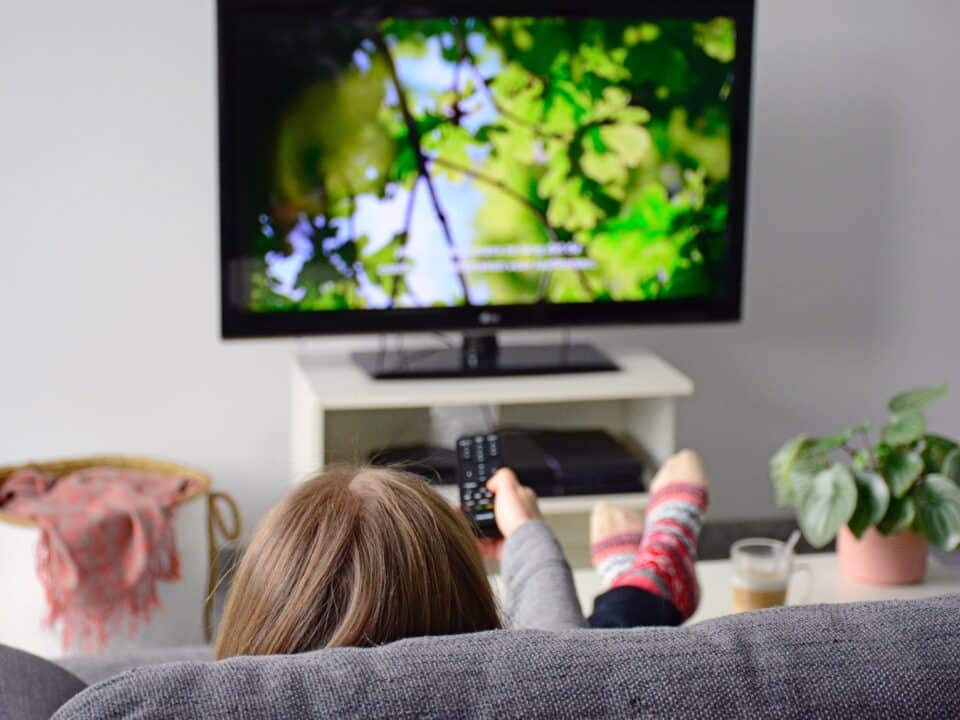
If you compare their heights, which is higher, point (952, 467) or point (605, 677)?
point (605, 677)

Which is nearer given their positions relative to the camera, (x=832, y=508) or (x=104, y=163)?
(x=832, y=508)

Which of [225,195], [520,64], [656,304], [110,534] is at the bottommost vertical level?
[110,534]

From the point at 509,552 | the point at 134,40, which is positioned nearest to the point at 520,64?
the point at 134,40

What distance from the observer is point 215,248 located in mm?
3213

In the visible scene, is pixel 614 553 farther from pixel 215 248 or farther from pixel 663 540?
pixel 215 248

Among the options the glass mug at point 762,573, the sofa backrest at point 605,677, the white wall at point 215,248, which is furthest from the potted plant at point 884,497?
the sofa backrest at point 605,677

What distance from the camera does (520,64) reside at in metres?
2.97

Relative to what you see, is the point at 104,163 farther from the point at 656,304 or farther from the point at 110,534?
the point at 656,304

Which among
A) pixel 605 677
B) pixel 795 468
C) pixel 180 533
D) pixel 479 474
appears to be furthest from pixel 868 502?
pixel 605 677

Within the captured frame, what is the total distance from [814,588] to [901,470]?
0.76ft

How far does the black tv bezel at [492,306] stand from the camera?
9.39ft

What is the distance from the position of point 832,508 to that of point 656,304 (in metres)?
0.97

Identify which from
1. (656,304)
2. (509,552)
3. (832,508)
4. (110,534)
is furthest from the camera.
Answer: (656,304)

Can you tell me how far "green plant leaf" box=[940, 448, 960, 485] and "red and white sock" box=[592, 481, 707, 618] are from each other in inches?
15.5
